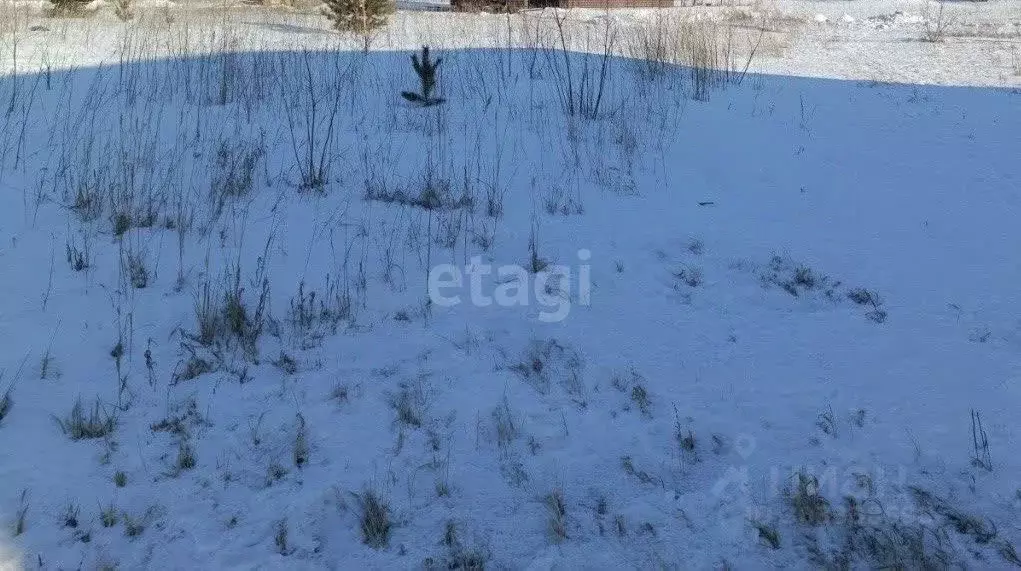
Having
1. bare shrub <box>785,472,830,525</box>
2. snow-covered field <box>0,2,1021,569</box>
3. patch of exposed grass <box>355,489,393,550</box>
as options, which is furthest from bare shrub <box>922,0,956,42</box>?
patch of exposed grass <box>355,489,393,550</box>

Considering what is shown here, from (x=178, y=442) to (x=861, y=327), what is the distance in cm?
283

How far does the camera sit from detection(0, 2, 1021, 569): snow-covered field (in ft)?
8.23

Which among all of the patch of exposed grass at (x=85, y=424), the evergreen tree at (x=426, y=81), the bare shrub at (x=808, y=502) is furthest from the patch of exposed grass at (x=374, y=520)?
the evergreen tree at (x=426, y=81)

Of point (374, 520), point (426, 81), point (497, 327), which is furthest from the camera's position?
point (426, 81)

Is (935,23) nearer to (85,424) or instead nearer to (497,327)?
(497,327)

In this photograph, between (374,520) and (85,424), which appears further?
(85,424)

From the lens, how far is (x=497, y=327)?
3582 millimetres

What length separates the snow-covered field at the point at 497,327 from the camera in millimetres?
2510

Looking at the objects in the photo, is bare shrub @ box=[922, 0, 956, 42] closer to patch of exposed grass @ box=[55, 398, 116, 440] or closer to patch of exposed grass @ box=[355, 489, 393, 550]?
patch of exposed grass @ box=[355, 489, 393, 550]

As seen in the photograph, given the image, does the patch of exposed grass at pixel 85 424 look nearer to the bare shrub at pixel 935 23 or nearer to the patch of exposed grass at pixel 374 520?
the patch of exposed grass at pixel 374 520

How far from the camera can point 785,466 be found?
2.76 m

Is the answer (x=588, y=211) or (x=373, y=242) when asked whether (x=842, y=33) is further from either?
(x=373, y=242)

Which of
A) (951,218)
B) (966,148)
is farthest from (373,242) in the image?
(966,148)

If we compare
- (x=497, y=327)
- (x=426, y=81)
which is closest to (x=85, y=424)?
(x=497, y=327)
